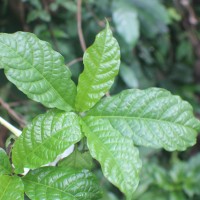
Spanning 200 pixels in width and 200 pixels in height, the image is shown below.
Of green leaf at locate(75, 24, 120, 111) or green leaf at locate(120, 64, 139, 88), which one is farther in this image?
green leaf at locate(120, 64, 139, 88)

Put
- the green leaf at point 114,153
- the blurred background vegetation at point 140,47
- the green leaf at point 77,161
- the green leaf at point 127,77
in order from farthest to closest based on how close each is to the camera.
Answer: the green leaf at point 127,77 < the blurred background vegetation at point 140,47 < the green leaf at point 77,161 < the green leaf at point 114,153

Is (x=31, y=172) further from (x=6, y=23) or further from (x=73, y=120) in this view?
(x=6, y=23)

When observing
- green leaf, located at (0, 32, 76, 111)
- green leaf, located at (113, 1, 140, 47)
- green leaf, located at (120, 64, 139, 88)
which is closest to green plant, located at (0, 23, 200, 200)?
green leaf, located at (0, 32, 76, 111)

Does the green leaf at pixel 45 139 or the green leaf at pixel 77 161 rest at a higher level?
the green leaf at pixel 45 139

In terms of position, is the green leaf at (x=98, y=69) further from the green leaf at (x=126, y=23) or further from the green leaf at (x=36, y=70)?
the green leaf at (x=126, y=23)

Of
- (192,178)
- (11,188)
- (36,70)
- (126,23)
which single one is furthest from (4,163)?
(192,178)

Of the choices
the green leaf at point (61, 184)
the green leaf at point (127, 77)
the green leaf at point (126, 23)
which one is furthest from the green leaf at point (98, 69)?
the green leaf at point (127, 77)

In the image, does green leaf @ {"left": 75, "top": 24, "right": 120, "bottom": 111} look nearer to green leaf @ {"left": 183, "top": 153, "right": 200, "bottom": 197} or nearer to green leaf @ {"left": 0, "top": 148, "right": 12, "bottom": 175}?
green leaf @ {"left": 0, "top": 148, "right": 12, "bottom": 175}
